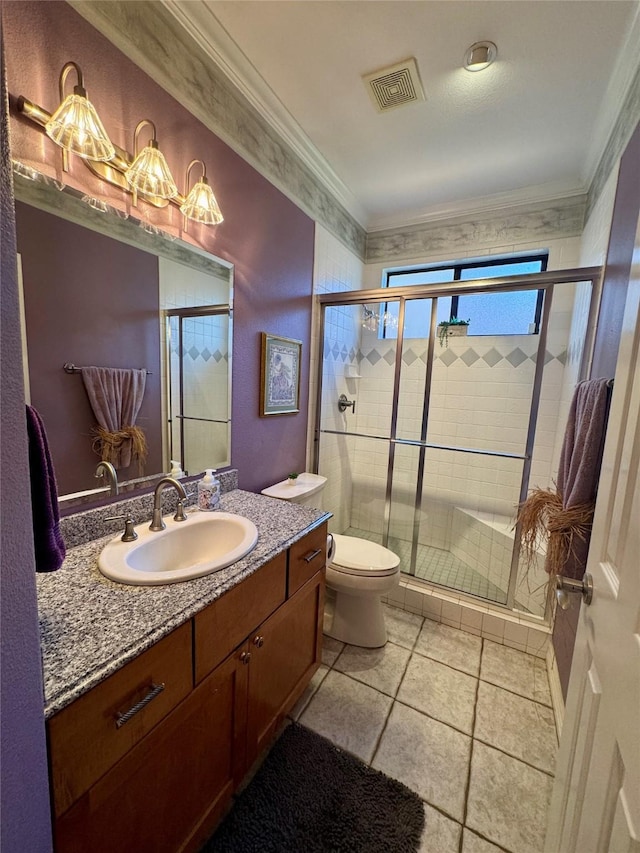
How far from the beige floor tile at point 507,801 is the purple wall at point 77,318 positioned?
66.2 inches

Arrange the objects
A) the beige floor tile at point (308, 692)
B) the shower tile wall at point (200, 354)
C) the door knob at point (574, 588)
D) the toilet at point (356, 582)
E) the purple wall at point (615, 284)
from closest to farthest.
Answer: the door knob at point (574, 588) → the purple wall at point (615, 284) → the shower tile wall at point (200, 354) → the beige floor tile at point (308, 692) → the toilet at point (356, 582)

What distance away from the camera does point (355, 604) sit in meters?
1.87

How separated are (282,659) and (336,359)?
6.48 ft

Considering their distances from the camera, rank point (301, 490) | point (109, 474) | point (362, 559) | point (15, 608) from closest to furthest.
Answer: point (15, 608), point (109, 474), point (362, 559), point (301, 490)

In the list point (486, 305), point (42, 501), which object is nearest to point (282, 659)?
point (42, 501)

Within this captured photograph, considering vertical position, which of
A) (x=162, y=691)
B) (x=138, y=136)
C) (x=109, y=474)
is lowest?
(x=162, y=691)

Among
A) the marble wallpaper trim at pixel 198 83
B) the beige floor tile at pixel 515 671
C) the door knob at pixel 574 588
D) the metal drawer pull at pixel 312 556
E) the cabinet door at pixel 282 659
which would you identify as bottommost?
the beige floor tile at pixel 515 671

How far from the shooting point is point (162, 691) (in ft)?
2.60

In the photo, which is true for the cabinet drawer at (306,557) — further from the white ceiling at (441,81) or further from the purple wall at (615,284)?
the white ceiling at (441,81)

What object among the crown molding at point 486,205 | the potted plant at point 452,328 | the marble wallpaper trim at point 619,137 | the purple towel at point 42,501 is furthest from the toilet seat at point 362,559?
the crown molding at point 486,205

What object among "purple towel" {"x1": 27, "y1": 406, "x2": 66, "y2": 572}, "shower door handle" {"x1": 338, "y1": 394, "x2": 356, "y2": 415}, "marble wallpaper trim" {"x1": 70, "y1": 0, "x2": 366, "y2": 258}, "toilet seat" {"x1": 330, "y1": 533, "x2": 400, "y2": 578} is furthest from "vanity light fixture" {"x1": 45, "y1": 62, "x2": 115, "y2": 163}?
"shower door handle" {"x1": 338, "y1": 394, "x2": 356, "y2": 415}

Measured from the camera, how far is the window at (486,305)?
248 centimetres

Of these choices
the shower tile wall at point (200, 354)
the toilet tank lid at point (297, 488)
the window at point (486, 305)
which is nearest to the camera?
the shower tile wall at point (200, 354)

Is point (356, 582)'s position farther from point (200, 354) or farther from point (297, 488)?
point (200, 354)
